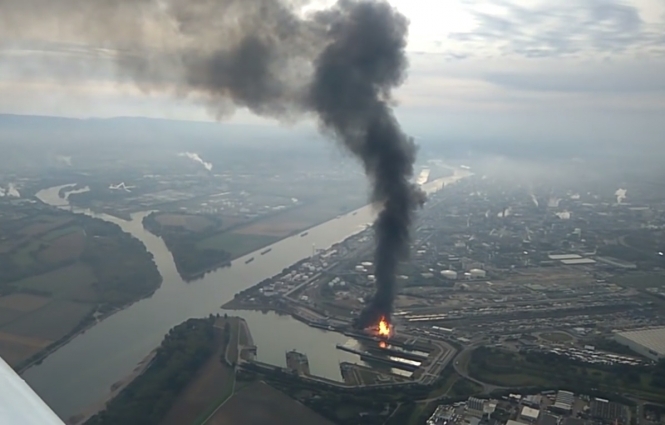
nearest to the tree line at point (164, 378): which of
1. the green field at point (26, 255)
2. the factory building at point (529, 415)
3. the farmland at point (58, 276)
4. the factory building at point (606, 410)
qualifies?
the farmland at point (58, 276)

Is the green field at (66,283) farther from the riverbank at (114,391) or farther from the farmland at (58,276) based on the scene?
the riverbank at (114,391)

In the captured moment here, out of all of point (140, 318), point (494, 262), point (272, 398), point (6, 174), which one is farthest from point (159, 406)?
point (6, 174)

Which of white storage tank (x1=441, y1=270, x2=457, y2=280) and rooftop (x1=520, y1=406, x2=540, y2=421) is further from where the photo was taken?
white storage tank (x1=441, y1=270, x2=457, y2=280)

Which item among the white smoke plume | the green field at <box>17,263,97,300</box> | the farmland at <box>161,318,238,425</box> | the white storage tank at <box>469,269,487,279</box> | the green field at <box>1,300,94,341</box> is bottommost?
the green field at <box>1,300,94,341</box>

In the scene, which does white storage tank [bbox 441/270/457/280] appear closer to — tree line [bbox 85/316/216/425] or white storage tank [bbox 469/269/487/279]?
white storage tank [bbox 469/269/487/279]

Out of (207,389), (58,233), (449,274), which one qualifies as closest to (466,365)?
(207,389)

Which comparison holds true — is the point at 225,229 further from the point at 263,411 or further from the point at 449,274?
Answer: the point at 263,411

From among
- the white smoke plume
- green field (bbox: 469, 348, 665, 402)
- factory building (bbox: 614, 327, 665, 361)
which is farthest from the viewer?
the white smoke plume

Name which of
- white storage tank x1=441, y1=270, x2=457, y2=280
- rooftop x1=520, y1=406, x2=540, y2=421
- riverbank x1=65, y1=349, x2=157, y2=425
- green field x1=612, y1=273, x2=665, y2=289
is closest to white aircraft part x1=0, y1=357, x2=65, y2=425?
riverbank x1=65, y1=349, x2=157, y2=425
